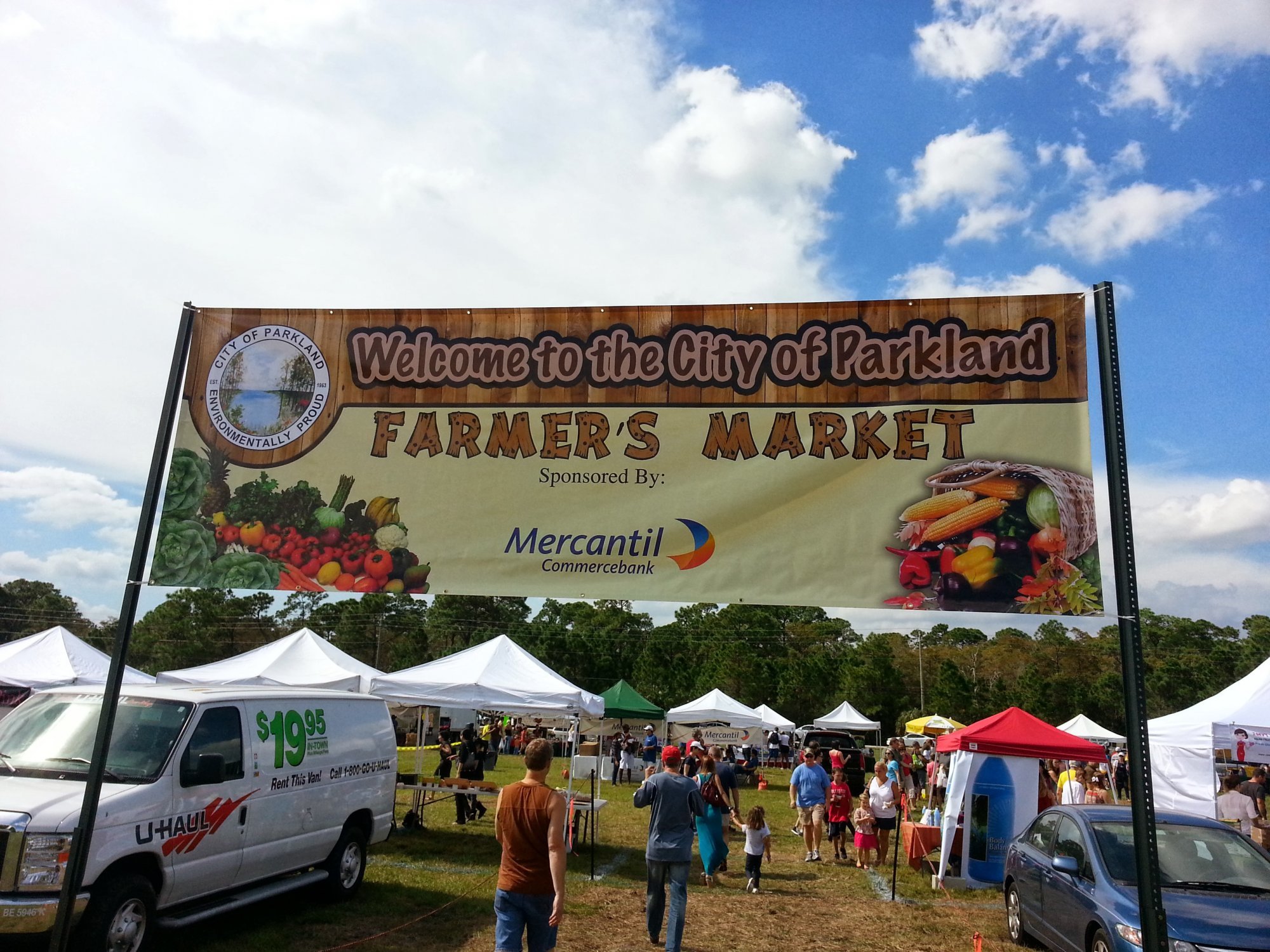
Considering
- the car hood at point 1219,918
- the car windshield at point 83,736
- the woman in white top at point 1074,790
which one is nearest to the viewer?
the car hood at point 1219,918

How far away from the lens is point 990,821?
39.6ft

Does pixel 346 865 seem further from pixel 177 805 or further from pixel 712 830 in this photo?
pixel 712 830

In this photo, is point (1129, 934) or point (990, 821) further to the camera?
point (990, 821)

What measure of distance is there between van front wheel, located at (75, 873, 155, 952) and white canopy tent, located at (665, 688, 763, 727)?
870 inches

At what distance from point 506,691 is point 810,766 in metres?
5.29

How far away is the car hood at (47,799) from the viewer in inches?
231

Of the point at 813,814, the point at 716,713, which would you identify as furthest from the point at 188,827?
the point at 716,713

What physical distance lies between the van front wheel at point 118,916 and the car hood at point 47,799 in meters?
0.55

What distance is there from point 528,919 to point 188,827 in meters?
3.37

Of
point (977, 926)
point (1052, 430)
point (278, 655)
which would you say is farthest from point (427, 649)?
point (1052, 430)

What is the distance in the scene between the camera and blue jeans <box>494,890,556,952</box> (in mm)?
Answer: 5102

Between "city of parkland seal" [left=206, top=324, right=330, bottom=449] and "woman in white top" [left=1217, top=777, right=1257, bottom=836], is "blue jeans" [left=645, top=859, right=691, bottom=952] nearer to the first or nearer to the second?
"city of parkland seal" [left=206, top=324, right=330, bottom=449]

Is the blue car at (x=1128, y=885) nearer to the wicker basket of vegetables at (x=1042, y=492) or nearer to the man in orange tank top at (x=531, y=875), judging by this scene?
the wicker basket of vegetables at (x=1042, y=492)

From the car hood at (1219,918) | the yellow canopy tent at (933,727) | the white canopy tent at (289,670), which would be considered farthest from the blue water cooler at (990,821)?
the yellow canopy tent at (933,727)
